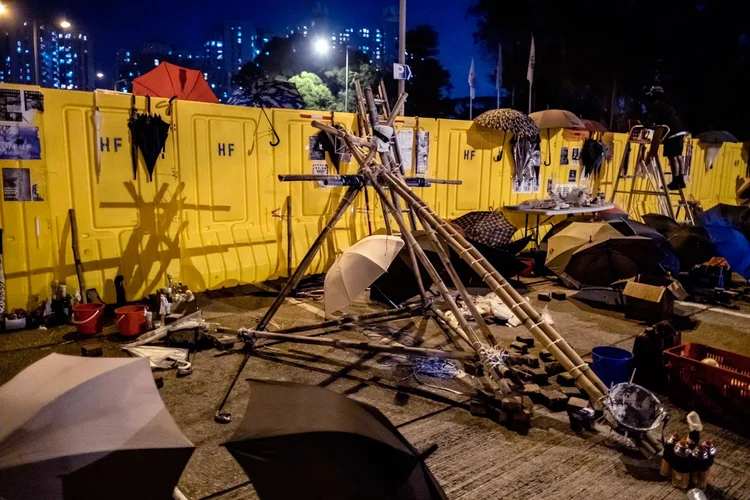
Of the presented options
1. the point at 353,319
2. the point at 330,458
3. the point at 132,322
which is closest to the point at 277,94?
the point at 132,322

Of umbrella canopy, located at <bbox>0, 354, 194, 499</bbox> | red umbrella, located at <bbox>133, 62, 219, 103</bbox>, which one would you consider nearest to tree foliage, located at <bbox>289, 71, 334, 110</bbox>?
red umbrella, located at <bbox>133, 62, 219, 103</bbox>

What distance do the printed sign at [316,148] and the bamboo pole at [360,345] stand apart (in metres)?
4.26

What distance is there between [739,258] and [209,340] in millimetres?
9219

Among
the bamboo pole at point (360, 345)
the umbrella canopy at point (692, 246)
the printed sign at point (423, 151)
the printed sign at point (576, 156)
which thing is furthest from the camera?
the printed sign at point (576, 156)

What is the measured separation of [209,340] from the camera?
6445 millimetres

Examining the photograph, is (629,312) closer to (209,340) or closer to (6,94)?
(209,340)

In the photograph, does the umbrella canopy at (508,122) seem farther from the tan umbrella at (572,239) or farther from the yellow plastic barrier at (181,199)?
the tan umbrella at (572,239)

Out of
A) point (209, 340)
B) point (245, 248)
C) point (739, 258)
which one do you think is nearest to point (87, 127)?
point (245, 248)

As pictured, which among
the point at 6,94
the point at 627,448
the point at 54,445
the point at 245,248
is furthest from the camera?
the point at 245,248

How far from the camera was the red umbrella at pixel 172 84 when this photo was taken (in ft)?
37.7

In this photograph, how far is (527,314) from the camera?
183 inches

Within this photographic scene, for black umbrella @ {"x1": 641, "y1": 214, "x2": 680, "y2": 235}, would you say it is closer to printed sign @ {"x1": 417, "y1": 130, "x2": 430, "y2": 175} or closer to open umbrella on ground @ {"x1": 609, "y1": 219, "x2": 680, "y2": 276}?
open umbrella on ground @ {"x1": 609, "y1": 219, "x2": 680, "y2": 276}

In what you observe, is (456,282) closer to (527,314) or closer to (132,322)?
(527,314)

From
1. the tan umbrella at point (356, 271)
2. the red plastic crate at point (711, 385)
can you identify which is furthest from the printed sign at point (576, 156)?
the tan umbrella at point (356, 271)
